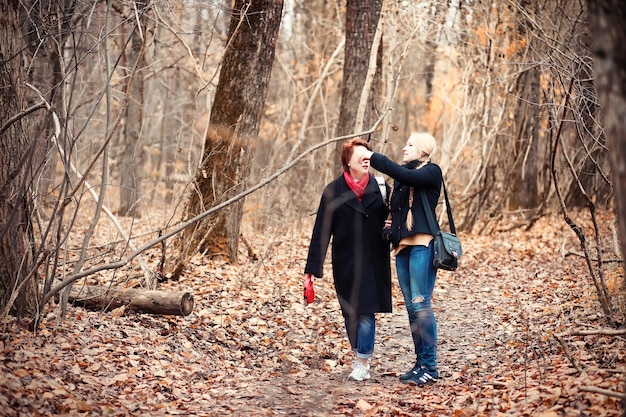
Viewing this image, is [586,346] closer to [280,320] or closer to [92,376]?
[280,320]

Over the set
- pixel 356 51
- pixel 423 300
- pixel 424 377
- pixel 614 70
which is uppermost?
pixel 356 51

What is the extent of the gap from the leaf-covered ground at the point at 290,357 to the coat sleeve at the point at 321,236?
95 centimetres

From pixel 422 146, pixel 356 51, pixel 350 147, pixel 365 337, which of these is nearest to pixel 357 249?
pixel 365 337

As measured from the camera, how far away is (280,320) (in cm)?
733

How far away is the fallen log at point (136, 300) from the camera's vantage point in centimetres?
639

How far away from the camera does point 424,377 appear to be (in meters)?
5.42

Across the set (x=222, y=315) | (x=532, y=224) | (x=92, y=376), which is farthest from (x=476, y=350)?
(x=532, y=224)

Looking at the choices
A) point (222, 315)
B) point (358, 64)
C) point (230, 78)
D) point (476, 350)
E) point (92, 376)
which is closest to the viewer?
point (92, 376)

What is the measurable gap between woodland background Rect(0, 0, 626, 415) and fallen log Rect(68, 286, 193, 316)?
132 mm

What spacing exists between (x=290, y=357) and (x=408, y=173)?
2.23 metres

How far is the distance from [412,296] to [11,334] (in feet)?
10.4

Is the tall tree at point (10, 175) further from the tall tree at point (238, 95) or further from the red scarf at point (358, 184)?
the tall tree at point (238, 95)

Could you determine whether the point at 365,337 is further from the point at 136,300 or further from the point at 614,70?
the point at 614,70

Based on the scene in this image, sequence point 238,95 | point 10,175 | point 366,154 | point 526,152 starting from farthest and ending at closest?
point 526,152 → point 238,95 → point 366,154 → point 10,175
